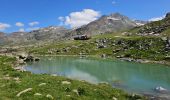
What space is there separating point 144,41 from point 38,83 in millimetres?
135865

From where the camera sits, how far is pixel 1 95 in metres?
39.7

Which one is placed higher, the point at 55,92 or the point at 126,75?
the point at 55,92

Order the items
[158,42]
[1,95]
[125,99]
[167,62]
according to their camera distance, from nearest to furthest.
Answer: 1. [1,95]
2. [125,99]
3. [167,62]
4. [158,42]

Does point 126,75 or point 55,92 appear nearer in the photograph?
point 55,92

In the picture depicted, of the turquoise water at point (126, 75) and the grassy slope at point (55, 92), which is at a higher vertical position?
the grassy slope at point (55, 92)

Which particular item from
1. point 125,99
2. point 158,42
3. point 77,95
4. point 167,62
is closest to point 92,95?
point 77,95

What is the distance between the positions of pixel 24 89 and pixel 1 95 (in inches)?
154

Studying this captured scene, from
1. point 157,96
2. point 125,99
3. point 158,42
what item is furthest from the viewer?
point 158,42

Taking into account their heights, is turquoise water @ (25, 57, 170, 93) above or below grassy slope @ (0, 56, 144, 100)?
below

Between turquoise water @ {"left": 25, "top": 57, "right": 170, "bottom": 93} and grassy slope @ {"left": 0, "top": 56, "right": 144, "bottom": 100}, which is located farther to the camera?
turquoise water @ {"left": 25, "top": 57, "right": 170, "bottom": 93}

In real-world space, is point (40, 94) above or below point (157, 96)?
above

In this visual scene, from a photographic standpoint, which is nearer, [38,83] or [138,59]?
[38,83]

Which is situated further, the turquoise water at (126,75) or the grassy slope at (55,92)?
the turquoise water at (126,75)

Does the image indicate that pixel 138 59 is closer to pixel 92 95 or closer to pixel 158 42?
pixel 158 42
